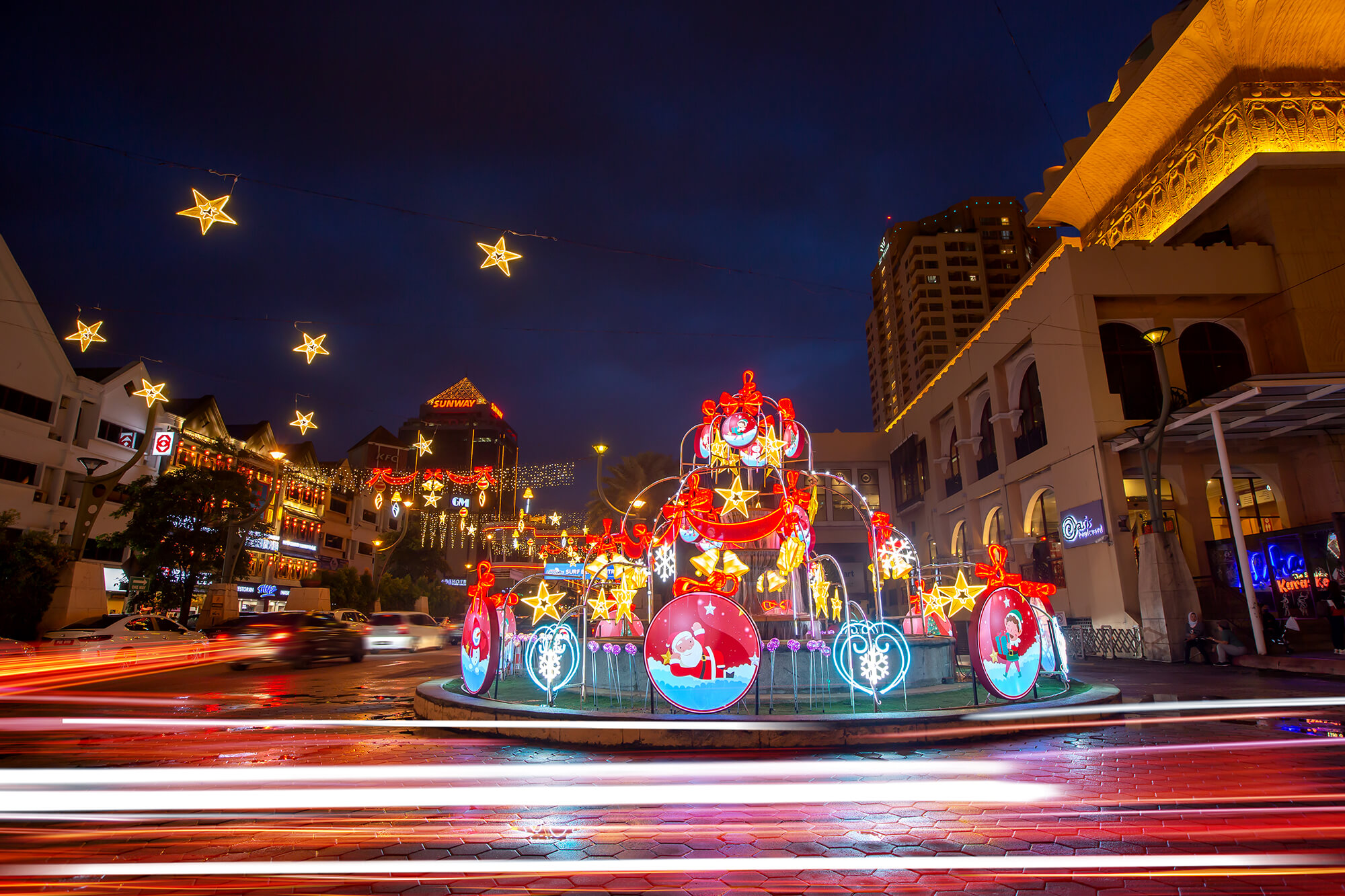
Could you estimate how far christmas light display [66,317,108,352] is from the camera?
17703 mm

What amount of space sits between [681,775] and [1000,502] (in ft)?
87.5

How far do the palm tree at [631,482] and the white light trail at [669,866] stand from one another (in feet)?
117

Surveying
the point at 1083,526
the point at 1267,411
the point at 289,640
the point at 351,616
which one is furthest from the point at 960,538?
the point at 289,640

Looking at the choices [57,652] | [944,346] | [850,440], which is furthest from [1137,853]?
[944,346]

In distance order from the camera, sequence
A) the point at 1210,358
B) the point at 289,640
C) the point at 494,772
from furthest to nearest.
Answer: the point at 1210,358 → the point at 289,640 → the point at 494,772

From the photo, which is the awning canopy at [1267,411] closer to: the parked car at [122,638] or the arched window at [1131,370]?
the arched window at [1131,370]

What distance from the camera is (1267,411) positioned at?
59.6 ft

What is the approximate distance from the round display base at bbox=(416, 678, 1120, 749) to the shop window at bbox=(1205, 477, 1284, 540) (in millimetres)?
18881

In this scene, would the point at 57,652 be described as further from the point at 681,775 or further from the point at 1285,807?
the point at 1285,807

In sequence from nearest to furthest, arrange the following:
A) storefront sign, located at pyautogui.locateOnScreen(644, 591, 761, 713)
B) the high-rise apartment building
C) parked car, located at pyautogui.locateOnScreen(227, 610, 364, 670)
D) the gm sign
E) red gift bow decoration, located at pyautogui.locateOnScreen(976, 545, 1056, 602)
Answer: storefront sign, located at pyautogui.locateOnScreen(644, 591, 761, 713), red gift bow decoration, located at pyautogui.locateOnScreen(976, 545, 1056, 602), parked car, located at pyautogui.locateOnScreen(227, 610, 364, 670), the gm sign, the high-rise apartment building

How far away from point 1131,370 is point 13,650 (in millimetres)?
33506

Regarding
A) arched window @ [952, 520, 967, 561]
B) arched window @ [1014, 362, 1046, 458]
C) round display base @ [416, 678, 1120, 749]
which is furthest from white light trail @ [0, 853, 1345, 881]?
arched window @ [952, 520, 967, 561]

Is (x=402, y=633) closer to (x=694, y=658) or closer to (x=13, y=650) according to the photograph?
(x=13, y=650)

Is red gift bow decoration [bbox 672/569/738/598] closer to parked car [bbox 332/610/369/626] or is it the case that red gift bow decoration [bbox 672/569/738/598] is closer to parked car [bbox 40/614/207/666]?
parked car [bbox 40/614/207/666]
